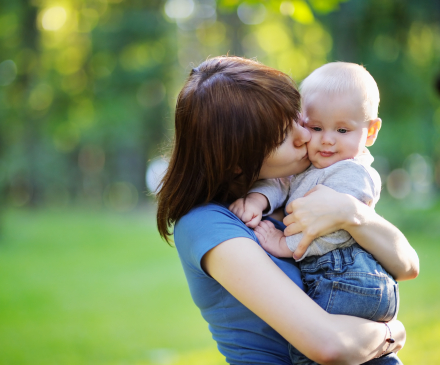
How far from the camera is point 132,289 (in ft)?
25.1

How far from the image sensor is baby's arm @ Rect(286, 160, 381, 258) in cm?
152

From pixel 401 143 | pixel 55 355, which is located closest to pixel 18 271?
pixel 55 355

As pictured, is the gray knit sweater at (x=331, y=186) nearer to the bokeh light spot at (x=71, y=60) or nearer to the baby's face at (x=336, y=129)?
the baby's face at (x=336, y=129)

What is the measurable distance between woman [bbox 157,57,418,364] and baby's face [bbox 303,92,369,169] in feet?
0.30

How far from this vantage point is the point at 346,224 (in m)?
1.47

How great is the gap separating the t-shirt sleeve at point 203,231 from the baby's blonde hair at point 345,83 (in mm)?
604

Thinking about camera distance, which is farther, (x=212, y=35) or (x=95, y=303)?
(x=212, y=35)

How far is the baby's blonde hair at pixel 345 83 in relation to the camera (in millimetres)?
1697

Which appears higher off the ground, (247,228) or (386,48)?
(386,48)

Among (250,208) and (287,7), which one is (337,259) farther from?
(287,7)

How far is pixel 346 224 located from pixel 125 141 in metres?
17.8

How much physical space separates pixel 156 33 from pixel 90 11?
3856 mm

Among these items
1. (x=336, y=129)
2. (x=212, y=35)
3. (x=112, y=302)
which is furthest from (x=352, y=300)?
(x=212, y=35)

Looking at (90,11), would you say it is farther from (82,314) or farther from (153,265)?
(82,314)
